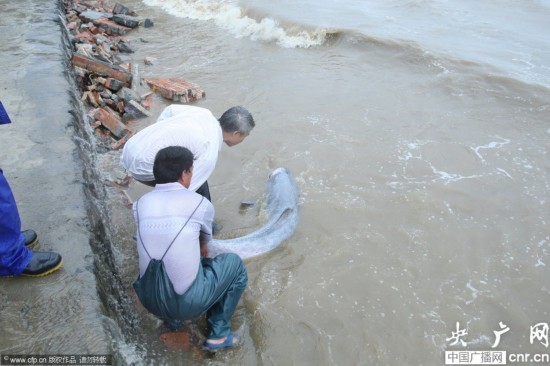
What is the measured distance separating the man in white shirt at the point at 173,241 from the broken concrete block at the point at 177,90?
5.28m

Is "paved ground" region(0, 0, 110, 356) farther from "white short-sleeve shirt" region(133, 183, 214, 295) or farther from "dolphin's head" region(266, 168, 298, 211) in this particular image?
"dolphin's head" region(266, 168, 298, 211)

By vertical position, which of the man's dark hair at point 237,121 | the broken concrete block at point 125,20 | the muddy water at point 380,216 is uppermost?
the man's dark hair at point 237,121

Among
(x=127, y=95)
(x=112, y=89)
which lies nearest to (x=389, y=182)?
(x=127, y=95)

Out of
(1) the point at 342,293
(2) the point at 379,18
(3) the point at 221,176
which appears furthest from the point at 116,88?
(2) the point at 379,18

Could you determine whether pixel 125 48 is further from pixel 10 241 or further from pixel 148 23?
pixel 10 241

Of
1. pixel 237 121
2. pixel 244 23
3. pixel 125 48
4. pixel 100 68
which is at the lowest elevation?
pixel 125 48

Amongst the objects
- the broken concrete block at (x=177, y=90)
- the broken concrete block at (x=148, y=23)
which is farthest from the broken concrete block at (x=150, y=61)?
the broken concrete block at (x=148, y=23)

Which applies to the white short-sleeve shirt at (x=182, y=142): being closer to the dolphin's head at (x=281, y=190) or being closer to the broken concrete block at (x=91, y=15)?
the dolphin's head at (x=281, y=190)

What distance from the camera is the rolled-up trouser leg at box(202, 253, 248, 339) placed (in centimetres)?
304

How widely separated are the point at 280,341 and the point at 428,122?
4.88 metres

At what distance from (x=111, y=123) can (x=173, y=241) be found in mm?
4405

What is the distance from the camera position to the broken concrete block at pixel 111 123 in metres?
6.37

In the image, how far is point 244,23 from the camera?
1305 cm

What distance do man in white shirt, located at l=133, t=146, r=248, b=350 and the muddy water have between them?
0.38 meters
